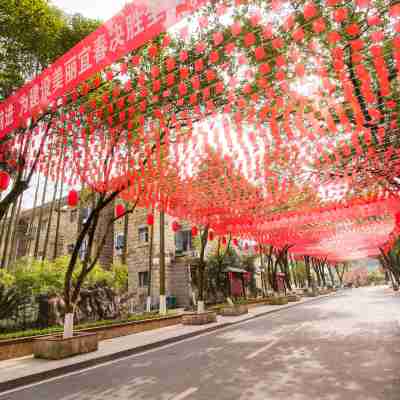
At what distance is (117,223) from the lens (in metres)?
29.6

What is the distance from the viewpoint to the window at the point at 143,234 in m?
27.9

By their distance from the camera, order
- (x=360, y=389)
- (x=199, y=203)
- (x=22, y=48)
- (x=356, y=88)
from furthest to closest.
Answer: (x=199, y=203)
(x=22, y=48)
(x=356, y=88)
(x=360, y=389)

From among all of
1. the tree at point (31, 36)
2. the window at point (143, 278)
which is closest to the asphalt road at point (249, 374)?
the tree at point (31, 36)

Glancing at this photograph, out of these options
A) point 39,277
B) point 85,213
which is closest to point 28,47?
point 39,277

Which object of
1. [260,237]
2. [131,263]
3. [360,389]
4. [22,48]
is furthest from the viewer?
[131,263]

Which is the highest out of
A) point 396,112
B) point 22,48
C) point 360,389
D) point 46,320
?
point 22,48

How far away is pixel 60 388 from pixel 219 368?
3.00m

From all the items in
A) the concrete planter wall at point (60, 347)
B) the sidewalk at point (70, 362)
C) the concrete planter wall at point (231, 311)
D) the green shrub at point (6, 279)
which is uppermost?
the green shrub at point (6, 279)

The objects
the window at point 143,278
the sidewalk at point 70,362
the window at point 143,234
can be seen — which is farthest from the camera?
the window at point 143,234

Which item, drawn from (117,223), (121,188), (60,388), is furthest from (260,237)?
(60,388)

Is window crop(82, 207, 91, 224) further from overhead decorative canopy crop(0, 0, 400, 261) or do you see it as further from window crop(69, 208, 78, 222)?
overhead decorative canopy crop(0, 0, 400, 261)

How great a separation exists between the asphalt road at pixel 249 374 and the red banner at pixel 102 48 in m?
5.31

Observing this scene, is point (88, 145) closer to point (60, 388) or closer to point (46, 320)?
point (60, 388)

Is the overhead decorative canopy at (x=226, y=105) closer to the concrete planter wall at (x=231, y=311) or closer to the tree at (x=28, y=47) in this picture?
the tree at (x=28, y=47)
